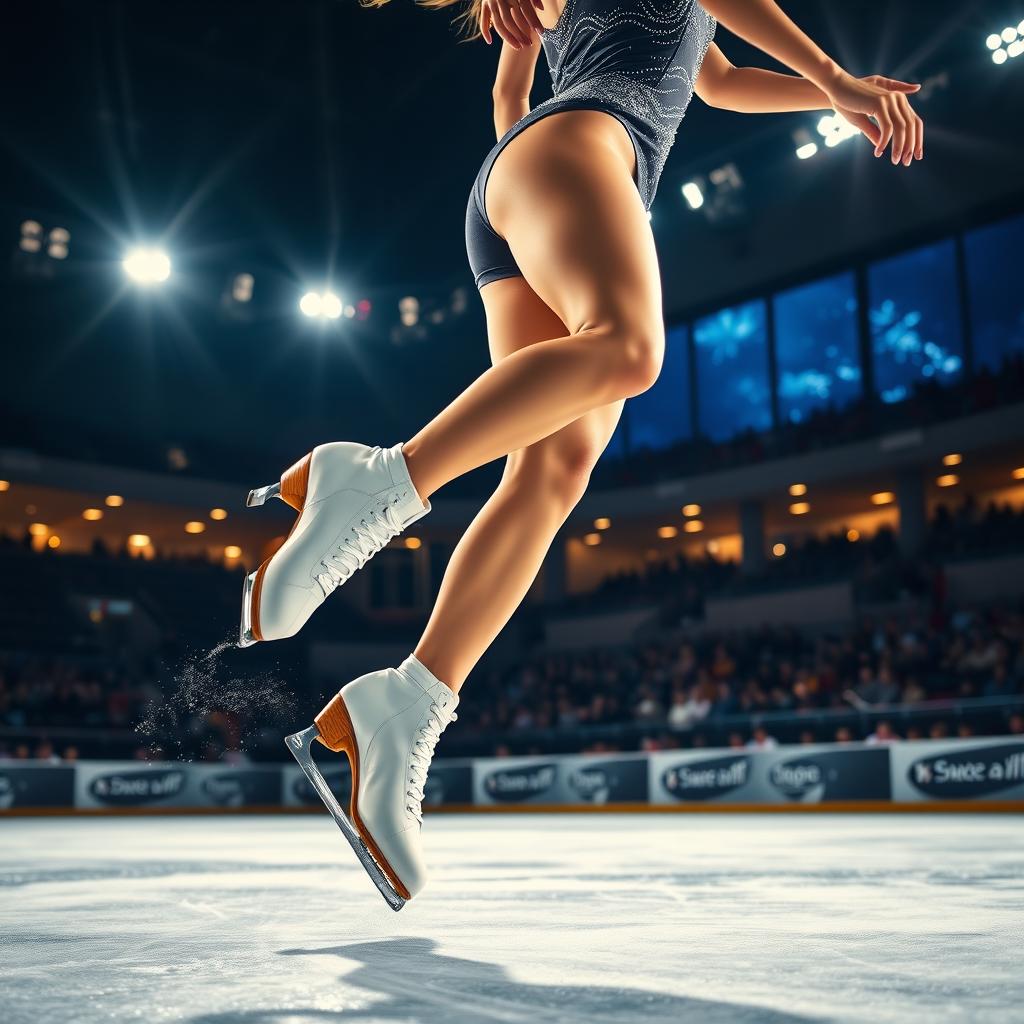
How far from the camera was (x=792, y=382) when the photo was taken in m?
19.1

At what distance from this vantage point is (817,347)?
18.5m

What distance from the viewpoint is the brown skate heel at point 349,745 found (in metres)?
1.36

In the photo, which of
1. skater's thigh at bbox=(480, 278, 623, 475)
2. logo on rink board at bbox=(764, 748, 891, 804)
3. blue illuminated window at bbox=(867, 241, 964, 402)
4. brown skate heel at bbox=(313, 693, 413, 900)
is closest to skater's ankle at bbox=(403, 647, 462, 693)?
brown skate heel at bbox=(313, 693, 413, 900)

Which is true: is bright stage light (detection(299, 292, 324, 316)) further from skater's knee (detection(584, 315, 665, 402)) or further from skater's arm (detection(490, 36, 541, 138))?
skater's knee (detection(584, 315, 665, 402))

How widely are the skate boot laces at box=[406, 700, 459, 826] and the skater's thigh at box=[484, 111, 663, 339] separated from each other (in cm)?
54

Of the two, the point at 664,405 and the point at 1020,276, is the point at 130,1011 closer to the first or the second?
the point at 1020,276

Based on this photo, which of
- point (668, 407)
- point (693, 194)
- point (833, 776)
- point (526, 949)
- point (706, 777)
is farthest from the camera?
point (668, 407)

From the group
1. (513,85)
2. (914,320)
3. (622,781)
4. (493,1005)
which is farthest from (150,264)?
(493,1005)

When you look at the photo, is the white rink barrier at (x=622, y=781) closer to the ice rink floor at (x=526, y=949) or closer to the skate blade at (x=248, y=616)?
the ice rink floor at (x=526, y=949)

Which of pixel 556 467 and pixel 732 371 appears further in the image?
pixel 732 371

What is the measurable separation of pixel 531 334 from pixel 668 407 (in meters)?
19.8

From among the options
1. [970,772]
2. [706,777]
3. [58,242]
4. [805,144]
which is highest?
[58,242]

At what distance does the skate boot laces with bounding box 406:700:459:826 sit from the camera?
4.61ft

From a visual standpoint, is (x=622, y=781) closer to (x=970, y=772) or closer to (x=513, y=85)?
(x=970, y=772)
